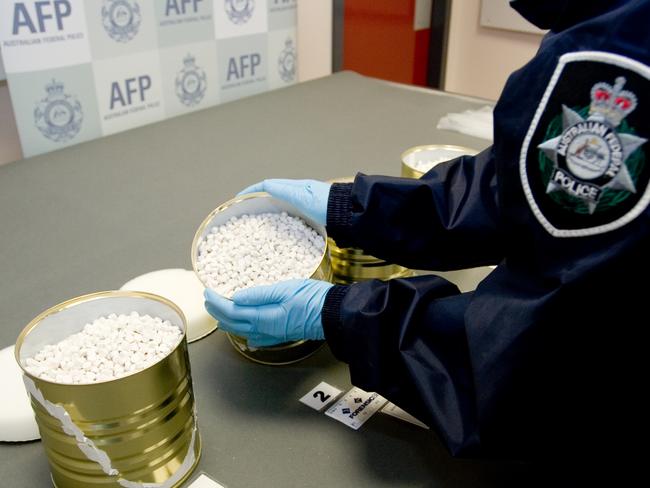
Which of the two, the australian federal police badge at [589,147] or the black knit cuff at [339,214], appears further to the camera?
the black knit cuff at [339,214]

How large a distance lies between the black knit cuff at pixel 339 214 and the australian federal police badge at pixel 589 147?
0.38m

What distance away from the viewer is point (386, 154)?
1839mm

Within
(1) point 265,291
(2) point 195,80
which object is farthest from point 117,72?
(1) point 265,291

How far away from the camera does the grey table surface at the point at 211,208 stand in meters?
0.84

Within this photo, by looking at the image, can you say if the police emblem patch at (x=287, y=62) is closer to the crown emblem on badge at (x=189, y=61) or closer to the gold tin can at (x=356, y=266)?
the crown emblem on badge at (x=189, y=61)

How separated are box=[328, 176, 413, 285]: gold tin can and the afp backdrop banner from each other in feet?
3.84

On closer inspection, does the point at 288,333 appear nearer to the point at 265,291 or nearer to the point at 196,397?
the point at 265,291

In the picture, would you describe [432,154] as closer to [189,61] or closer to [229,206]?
[229,206]

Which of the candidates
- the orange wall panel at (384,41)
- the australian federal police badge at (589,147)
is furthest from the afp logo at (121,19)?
the australian federal police badge at (589,147)

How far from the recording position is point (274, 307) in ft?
2.94

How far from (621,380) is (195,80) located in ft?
6.20

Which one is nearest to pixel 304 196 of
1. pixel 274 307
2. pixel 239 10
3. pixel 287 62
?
pixel 274 307

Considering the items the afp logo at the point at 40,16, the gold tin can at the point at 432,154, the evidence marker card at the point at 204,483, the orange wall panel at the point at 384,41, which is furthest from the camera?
the orange wall panel at the point at 384,41

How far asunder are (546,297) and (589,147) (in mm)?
166
